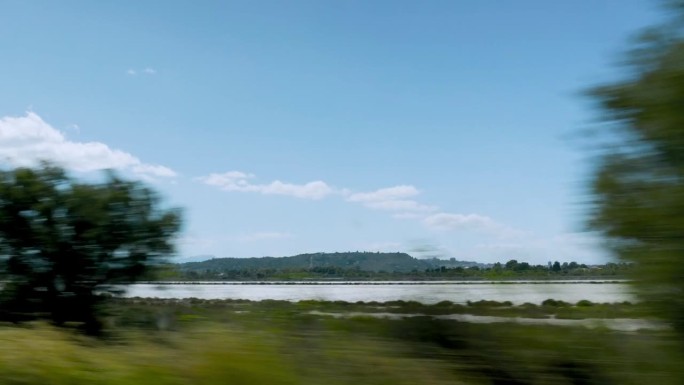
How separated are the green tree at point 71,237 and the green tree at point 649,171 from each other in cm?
2240

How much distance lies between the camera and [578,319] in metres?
7.69

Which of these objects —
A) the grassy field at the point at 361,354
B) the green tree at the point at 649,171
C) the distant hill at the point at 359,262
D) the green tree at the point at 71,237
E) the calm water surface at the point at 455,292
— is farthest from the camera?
the green tree at the point at 71,237

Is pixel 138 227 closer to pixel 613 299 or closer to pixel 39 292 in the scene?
pixel 39 292

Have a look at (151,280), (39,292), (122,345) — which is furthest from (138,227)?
(122,345)

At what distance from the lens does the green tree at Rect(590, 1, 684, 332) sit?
6.19 meters

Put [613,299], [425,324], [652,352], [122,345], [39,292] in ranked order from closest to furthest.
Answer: [652,352] < [613,299] < [425,324] < [122,345] < [39,292]

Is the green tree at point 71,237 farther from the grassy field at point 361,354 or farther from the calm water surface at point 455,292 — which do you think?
the grassy field at point 361,354

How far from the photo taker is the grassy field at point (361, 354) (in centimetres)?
682

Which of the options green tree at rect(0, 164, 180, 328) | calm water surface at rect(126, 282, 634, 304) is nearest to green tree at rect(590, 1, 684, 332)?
calm water surface at rect(126, 282, 634, 304)

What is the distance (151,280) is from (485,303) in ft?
71.5

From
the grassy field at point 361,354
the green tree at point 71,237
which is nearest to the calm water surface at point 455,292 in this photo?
the grassy field at point 361,354

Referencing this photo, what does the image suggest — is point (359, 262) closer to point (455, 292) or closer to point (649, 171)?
point (455, 292)

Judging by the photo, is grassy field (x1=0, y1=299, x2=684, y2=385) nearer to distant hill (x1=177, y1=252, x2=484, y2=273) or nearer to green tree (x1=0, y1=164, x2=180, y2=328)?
distant hill (x1=177, y1=252, x2=484, y2=273)

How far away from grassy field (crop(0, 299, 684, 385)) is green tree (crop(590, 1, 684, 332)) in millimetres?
468
